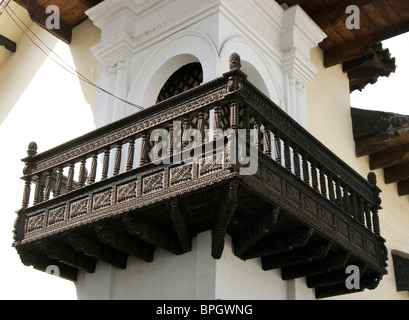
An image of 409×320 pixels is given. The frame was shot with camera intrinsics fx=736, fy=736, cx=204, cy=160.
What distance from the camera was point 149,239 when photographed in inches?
323

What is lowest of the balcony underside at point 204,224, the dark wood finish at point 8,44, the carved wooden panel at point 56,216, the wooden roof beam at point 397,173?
the balcony underside at point 204,224

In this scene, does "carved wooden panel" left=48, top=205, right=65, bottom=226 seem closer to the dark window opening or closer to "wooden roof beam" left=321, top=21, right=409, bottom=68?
the dark window opening

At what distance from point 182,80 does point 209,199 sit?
10.8ft

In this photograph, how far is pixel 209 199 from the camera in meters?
7.52

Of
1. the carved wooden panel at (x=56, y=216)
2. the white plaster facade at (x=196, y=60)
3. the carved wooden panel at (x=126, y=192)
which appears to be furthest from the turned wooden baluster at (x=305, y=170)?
the carved wooden panel at (x=56, y=216)

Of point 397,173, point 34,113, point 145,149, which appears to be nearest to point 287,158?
point 145,149

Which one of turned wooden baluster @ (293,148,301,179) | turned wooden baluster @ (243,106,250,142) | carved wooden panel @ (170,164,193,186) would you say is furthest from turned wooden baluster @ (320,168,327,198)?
carved wooden panel @ (170,164,193,186)

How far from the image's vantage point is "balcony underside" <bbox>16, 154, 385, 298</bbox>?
24.5 ft

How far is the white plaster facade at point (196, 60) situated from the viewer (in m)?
8.41

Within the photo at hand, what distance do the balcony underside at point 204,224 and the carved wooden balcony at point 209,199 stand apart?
1 centimetres

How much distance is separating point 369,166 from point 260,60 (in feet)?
11.3

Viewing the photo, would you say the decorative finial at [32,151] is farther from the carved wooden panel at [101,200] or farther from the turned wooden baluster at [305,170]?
the turned wooden baluster at [305,170]

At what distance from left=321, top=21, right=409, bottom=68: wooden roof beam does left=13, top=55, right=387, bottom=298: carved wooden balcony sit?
294 cm

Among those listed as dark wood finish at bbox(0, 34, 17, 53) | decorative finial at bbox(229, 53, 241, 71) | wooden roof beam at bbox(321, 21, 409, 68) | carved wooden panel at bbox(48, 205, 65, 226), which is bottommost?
carved wooden panel at bbox(48, 205, 65, 226)
